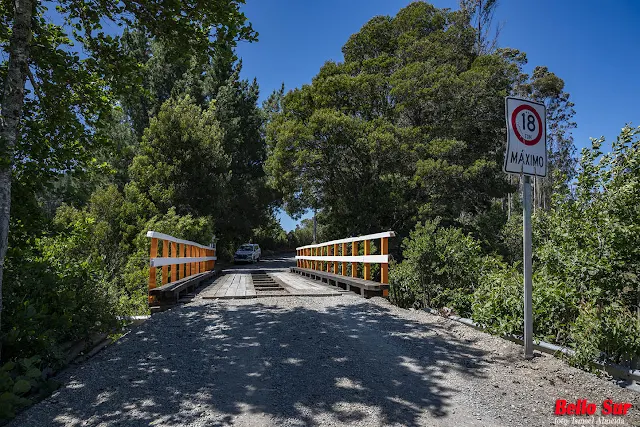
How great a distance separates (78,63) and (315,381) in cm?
461

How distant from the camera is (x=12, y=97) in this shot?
3826 mm

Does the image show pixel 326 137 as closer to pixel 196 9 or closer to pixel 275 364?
pixel 196 9


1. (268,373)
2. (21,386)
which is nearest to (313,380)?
(268,373)

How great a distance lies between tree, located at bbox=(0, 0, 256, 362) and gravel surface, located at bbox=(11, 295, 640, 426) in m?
2.45

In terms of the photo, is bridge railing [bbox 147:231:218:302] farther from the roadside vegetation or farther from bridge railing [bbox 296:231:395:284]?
the roadside vegetation

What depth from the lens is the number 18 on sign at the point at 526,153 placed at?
3.83m

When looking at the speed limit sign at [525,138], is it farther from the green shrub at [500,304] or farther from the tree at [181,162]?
the tree at [181,162]

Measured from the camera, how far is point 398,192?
738 inches

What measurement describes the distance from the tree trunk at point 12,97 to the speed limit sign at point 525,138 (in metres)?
4.74

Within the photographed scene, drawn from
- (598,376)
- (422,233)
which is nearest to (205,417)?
(598,376)

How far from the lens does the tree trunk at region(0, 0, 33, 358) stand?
3635mm

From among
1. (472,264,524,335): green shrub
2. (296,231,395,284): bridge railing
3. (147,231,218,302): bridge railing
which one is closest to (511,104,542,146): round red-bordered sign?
(472,264,524,335): green shrub

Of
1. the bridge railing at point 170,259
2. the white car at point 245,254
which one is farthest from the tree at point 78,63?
the white car at point 245,254

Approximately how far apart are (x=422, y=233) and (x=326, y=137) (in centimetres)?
1326
